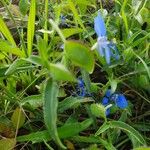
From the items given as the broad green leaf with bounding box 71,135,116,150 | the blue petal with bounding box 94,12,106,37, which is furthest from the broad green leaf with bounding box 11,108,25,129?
the blue petal with bounding box 94,12,106,37

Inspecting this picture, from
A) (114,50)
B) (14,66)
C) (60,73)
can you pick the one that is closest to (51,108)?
(60,73)

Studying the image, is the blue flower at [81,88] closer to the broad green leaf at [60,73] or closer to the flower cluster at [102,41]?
the flower cluster at [102,41]

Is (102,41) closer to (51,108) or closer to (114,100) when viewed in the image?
(114,100)

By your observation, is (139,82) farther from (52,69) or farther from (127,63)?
(52,69)

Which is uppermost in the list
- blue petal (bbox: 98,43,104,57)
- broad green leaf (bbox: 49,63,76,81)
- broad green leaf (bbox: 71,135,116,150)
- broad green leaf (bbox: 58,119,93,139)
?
broad green leaf (bbox: 49,63,76,81)

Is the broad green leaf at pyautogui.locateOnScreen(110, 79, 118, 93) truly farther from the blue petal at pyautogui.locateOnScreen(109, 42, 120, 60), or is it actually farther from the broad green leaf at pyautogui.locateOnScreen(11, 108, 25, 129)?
the broad green leaf at pyautogui.locateOnScreen(11, 108, 25, 129)

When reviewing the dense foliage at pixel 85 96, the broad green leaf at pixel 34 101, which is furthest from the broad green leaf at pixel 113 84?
the broad green leaf at pixel 34 101

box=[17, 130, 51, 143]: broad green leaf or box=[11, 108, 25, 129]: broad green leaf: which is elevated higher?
box=[11, 108, 25, 129]: broad green leaf
